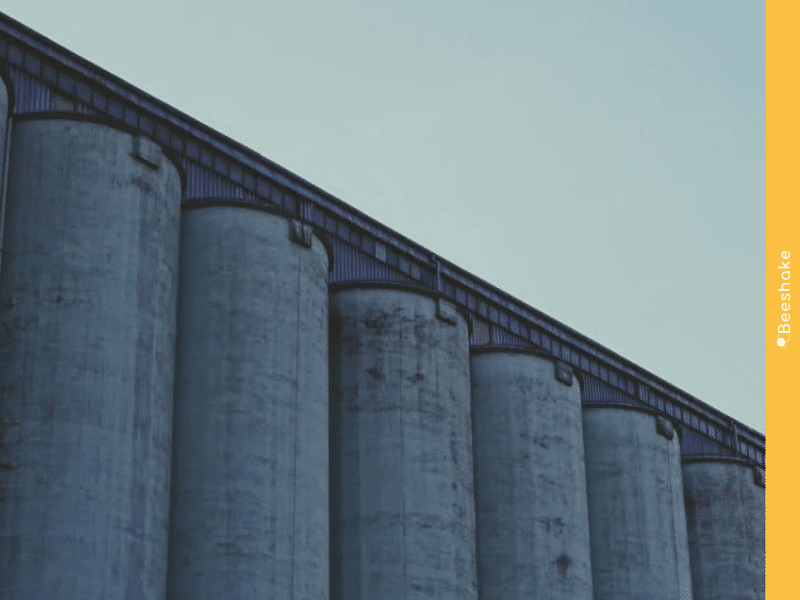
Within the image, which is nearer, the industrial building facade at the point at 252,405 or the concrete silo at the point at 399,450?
the industrial building facade at the point at 252,405

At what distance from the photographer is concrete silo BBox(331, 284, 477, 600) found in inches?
1372

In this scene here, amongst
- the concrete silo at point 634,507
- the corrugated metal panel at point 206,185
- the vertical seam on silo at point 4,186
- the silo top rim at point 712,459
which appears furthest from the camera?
the silo top rim at point 712,459

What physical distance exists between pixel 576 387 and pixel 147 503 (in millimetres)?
19490

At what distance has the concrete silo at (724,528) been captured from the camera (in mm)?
50094

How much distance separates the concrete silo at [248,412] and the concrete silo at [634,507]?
49.7 feet

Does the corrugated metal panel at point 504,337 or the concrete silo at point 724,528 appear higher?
the corrugated metal panel at point 504,337

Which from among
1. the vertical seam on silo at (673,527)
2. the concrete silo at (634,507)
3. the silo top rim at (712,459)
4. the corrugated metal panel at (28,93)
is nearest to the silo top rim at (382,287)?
the corrugated metal panel at (28,93)

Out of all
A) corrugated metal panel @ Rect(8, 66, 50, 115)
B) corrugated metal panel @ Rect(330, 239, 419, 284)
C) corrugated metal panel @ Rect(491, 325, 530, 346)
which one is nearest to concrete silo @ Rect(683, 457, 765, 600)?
corrugated metal panel @ Rect(491, 325, 530, 346)

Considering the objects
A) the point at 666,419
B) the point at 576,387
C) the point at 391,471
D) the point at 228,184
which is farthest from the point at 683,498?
the point at 228,184

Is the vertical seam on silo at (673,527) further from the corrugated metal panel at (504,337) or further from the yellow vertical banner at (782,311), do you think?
the yellow vertical banner at (782,311)

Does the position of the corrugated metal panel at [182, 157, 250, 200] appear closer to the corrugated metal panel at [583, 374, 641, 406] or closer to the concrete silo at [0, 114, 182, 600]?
the concrete silo at [0, 114, 182, 600]

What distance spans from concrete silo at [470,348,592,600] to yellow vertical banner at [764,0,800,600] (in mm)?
31299

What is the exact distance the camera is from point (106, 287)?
29344mm

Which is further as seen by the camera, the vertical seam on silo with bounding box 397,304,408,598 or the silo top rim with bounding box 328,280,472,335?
the silo top rim with bounding box 328,280,472,335
